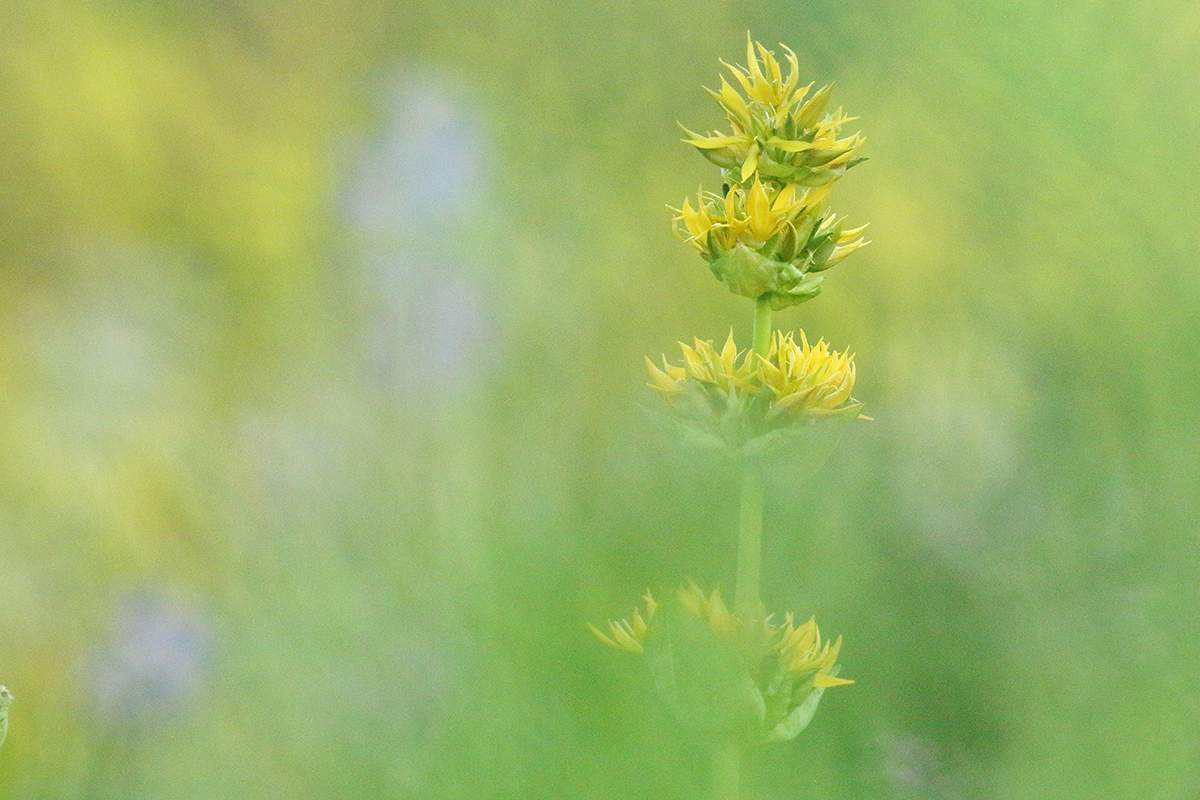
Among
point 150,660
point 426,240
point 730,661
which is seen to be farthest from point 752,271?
point 150,660

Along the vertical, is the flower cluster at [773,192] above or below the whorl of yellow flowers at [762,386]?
above

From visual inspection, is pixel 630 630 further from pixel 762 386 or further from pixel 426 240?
pixel 426 240

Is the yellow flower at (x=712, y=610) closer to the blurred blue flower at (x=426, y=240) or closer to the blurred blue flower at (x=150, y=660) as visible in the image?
the blurred blue flower at (x=426, y=240)

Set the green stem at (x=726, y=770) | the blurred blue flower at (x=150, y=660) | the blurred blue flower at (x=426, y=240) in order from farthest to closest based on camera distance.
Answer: the blurred blue flower at (x=150, y=660), the blurred blue flower at (x=426, y=240), the green stem at (x=726, y=770)

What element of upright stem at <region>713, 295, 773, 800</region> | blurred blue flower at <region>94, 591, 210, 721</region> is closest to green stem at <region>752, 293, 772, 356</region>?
upright stem at <region>713, 295, 773, 800</region>

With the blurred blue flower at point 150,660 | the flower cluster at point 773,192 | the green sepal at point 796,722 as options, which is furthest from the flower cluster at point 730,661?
the blurred blue flower at point 150,660

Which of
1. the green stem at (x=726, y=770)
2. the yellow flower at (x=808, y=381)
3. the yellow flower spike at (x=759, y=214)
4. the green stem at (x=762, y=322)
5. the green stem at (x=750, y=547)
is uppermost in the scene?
the yellow flower spike at (x=759, y=214)
